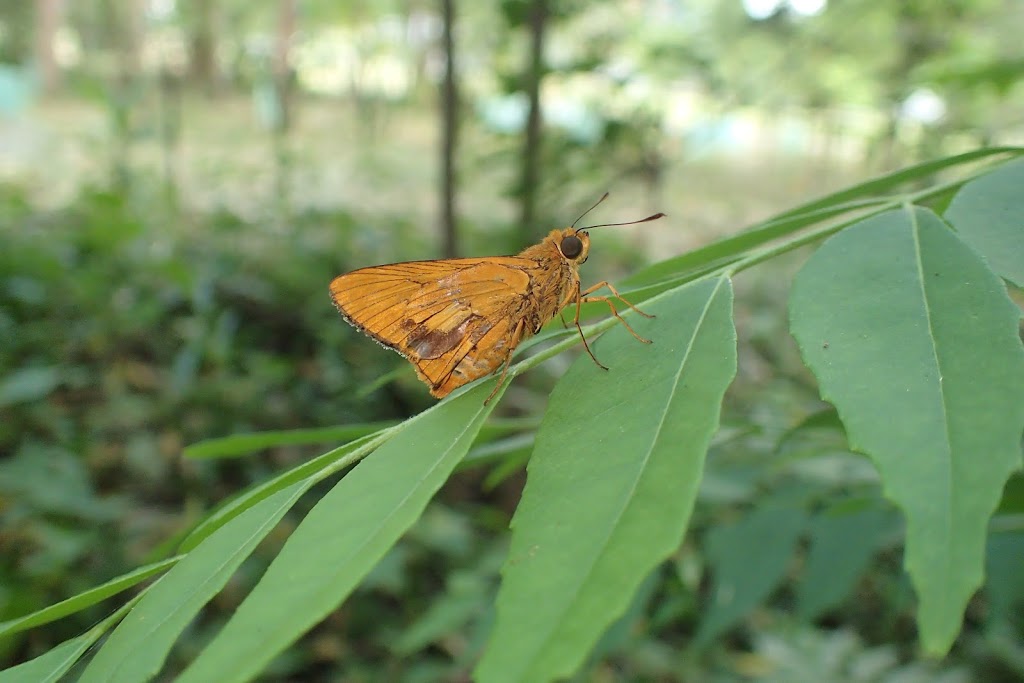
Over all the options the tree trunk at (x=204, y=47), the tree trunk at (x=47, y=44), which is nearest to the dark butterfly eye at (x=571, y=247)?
the tree trunk at (x=204, y=47)

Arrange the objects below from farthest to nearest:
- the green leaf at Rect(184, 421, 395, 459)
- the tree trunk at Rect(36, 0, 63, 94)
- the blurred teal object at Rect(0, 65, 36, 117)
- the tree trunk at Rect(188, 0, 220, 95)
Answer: the tree trunk at Rect(188, 0, 220, 95) → the tree trunk at Rect(36, 0, 63, 94) → the blurred teal object at Rect(0, 65, 36, 117) → the green leaf at Rect(184, 421, 395, 459)

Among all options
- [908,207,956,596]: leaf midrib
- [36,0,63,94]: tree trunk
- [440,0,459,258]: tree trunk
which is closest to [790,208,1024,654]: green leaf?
[908,207,956,596]: leaf midrib

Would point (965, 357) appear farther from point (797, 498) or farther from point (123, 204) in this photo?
point (123, 204)

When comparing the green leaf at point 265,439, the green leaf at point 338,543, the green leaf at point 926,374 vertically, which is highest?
the green leaf at point 926,374

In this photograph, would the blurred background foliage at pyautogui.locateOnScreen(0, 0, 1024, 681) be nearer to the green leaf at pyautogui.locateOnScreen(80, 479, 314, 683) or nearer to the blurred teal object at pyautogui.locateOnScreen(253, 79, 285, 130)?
the green leaf at pyautogui.locateOnScreen(80, 479, 314, 683)

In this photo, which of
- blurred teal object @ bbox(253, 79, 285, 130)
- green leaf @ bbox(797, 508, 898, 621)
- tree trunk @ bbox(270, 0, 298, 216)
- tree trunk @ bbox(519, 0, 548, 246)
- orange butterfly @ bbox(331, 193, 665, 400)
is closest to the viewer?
orange butterfly @ bbox(331, 193, 665, 400)

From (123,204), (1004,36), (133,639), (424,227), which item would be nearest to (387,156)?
(424,227)

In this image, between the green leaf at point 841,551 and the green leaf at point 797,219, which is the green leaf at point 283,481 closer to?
the green leaf at point 797,219
